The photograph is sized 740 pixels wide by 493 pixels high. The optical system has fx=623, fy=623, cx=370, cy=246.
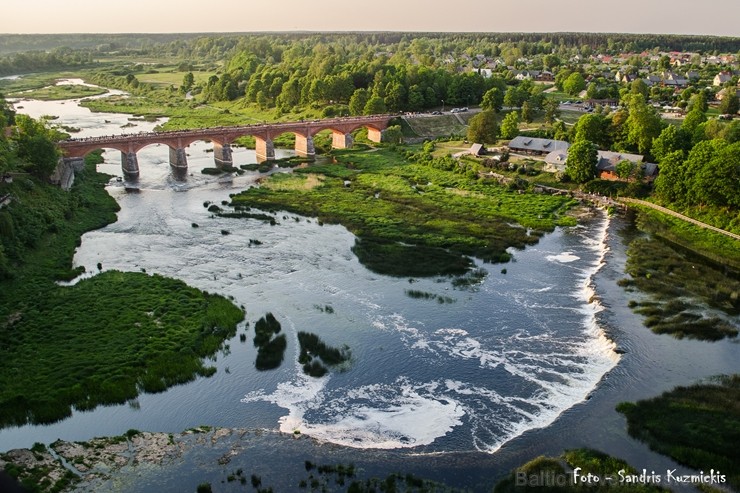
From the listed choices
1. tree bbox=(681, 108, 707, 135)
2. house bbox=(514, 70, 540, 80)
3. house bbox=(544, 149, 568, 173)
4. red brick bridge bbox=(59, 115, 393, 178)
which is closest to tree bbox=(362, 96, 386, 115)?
red brick bridge bbox=(59, 115, 393, 178)

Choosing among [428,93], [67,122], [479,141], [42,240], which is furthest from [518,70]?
[42,240]

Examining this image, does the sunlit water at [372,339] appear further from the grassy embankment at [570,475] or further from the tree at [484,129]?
the tree at [484,129]

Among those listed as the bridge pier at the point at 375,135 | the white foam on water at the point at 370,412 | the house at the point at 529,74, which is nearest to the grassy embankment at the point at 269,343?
the white foam on water at the point at 370,412

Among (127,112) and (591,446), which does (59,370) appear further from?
(127,112)

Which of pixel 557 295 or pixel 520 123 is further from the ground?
pixel 520 123

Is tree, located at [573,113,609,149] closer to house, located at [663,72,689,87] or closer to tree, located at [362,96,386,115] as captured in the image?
tree, located at [362,96,386,115]

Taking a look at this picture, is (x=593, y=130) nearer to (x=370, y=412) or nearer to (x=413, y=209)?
(x=413, y=209)
